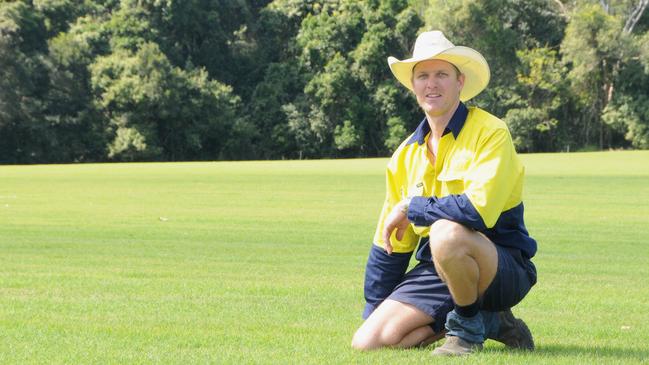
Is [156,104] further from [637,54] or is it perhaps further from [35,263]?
[35,263]

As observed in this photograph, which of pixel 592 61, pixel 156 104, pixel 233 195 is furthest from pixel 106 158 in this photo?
pixel 233 195

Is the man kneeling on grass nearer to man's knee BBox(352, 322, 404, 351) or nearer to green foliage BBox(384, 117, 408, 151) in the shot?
man's knee BBox(352, 322, 404, 351)

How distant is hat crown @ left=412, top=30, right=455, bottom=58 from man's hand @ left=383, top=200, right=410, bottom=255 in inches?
35.1

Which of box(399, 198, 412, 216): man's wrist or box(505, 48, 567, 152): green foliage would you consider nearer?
box(399, 198, 412, 216): man's wrist

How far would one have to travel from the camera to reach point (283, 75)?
63.3m

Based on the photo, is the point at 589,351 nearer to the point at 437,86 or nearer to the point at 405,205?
the point at 405,205

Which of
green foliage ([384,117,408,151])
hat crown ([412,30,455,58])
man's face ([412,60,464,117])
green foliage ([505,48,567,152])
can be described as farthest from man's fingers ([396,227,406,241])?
green foliage ([384,117,408,151])

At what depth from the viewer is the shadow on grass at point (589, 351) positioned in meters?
6.06

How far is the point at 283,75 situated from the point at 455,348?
57.8 m

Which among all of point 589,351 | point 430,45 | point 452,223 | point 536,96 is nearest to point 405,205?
point 452,223

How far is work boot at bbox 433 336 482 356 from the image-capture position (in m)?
6.11

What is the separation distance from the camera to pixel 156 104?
186 feet

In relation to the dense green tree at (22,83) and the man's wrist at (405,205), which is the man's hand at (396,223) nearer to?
the man's wrist at (405,205)

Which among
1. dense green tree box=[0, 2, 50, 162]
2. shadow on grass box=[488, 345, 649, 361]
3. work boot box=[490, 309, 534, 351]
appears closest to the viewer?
shadow on grass box=[488, 345, 649, 361]
